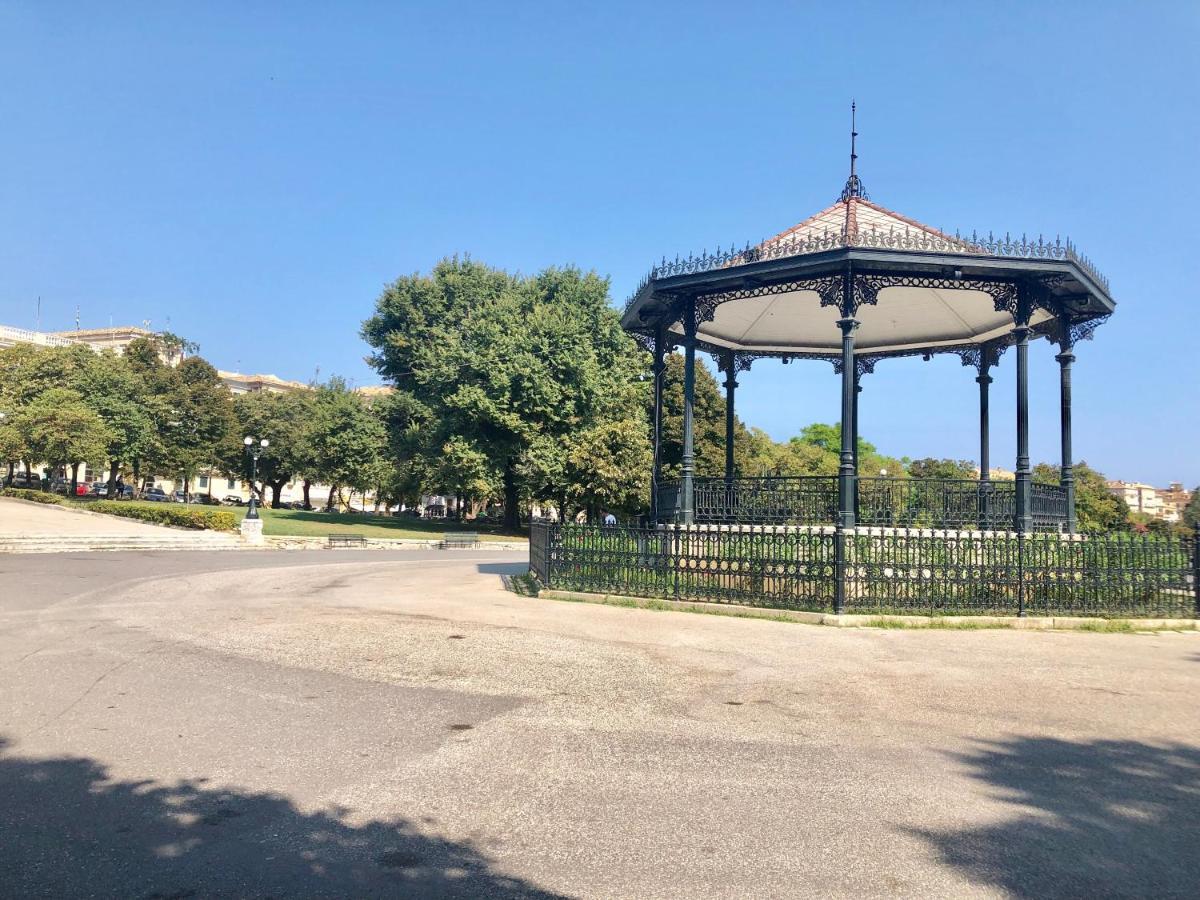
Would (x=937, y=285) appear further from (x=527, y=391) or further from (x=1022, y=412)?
(x=527, y=391)

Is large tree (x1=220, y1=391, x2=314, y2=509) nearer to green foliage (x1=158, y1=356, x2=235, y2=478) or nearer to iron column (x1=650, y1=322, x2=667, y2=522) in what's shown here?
green foliage (x1=158, y1=356, x2=235, y2=478)

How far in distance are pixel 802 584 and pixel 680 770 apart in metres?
7.63

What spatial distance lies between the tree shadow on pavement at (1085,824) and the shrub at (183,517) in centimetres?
3632

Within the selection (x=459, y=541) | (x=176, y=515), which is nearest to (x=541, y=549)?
(x=459, y=541)

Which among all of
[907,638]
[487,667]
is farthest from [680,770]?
[907,638]

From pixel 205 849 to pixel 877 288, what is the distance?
1400 centimetres

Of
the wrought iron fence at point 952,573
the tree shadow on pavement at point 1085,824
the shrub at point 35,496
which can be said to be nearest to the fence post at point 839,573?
the wrought iron fence at point 952,573

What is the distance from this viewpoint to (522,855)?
387 centimetres

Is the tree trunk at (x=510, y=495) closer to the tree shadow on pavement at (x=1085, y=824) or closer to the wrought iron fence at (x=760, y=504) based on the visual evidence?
the wrought iron fence at (x=760, y=504)

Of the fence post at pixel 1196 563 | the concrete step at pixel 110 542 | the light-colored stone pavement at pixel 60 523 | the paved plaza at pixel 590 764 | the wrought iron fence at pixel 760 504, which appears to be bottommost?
the concrete step at pixel 110 542

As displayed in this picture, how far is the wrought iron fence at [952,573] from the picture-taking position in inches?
481

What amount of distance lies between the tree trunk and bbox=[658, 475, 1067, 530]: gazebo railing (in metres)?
25.6

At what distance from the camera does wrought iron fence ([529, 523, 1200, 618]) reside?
12.2m

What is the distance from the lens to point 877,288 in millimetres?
14828
